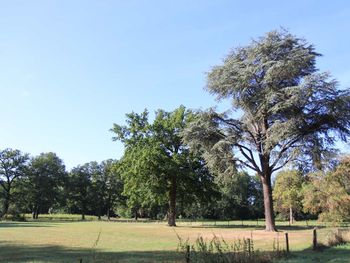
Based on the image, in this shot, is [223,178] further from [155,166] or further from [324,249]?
[324,249]

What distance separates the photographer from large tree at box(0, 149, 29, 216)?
98438mm

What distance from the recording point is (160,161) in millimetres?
51000

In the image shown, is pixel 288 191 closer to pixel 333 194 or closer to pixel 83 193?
pixel 333 194

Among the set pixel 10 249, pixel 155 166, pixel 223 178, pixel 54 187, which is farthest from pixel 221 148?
pixel 54 187

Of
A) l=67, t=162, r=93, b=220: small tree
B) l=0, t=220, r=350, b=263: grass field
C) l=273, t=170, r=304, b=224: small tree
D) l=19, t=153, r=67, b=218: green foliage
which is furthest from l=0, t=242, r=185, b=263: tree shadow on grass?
l=67, t=162, r=93, b=220: small tree

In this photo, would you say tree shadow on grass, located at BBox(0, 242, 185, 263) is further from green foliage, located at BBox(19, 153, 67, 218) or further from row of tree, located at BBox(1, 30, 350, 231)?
green foliage, located at BBox(19, 153, 67, 218)

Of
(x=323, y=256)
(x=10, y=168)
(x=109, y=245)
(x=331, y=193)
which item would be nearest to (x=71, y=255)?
(x=109, y=245)

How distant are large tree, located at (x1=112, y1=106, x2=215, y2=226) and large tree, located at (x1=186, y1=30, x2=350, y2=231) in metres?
11.1

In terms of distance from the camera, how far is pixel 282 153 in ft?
121

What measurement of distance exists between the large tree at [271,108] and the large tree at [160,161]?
36.4 feet

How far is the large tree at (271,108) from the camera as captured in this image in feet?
112

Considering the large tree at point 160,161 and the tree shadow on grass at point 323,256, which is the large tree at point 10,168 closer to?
the large tree at point 160,161

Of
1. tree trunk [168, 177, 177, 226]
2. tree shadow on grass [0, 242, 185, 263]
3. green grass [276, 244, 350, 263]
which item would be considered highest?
tree trunk [168, 177, 177, 226]

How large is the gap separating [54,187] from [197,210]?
38.8 metres
